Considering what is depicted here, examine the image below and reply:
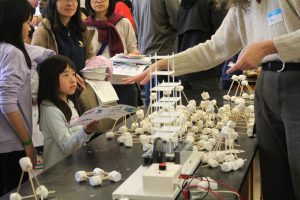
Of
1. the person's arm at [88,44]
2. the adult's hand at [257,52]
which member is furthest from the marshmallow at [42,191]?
the person's arm at [88,44]

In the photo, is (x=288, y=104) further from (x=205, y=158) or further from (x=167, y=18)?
(x=167, y=18)

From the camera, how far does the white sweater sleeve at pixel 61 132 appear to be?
1767mm

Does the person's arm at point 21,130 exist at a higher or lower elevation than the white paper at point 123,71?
lower

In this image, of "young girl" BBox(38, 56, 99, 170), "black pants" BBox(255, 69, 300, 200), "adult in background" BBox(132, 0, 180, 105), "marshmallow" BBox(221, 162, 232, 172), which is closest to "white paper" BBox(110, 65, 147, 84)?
"young girl" BBox(38, 56, 99, 170)

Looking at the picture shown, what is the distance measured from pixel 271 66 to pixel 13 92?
111cm

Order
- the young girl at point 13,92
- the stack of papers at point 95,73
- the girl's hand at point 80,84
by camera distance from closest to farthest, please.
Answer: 1. the young girl at point 13,92
2. the girl's hand at point 80,84
3. the stack of papers at point 95,73

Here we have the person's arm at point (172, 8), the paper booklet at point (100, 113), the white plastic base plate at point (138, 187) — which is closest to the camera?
the white plastic base plate at point (138, 187)

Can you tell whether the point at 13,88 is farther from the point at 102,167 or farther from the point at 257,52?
the point at 257,52

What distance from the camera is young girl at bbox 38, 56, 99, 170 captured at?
1774 mm

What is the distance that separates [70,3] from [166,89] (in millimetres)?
1312

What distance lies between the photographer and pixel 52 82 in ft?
6.54

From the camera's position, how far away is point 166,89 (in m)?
1.39

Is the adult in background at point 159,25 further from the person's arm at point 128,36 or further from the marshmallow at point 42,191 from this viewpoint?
the marshmallow at point 42,191

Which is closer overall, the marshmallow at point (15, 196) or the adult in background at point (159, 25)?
the marshmallow at point (15, 196)
